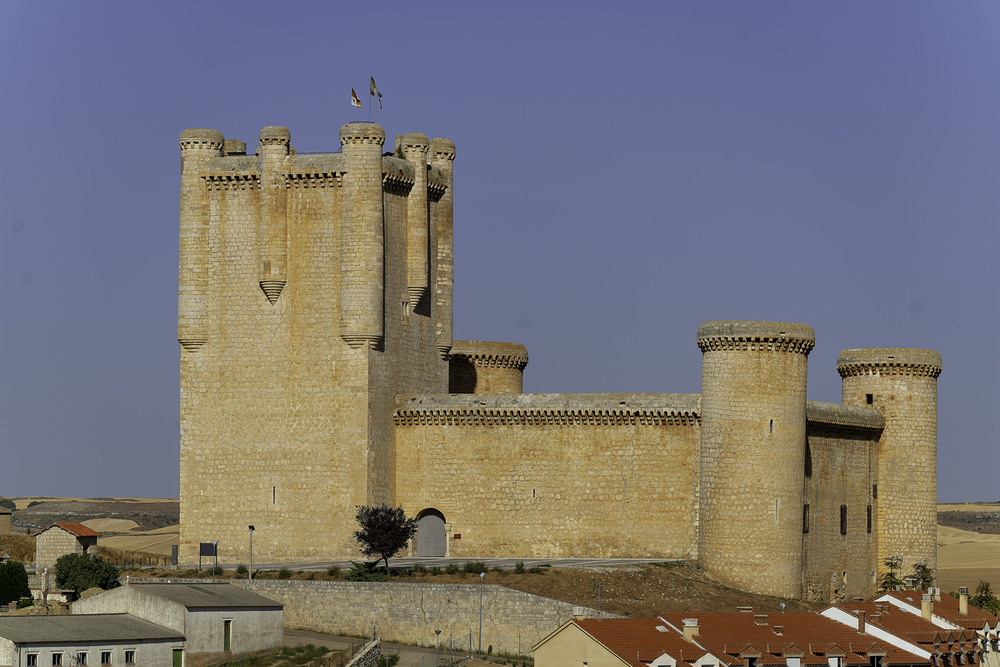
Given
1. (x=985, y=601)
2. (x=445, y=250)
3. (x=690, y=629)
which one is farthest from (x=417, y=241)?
(x=985, y=601)

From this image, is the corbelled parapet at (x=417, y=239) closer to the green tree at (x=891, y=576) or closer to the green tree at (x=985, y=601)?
the green tree at (x=891, y=576)

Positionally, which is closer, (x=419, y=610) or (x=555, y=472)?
(x=419, y=610)

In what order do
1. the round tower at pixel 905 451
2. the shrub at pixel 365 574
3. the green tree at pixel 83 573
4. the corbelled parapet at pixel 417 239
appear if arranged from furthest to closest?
the round tower at pixel 905 451 → the corbelled parapet at pixel 417 239 → the green tree at pixel 83 573 → the shrub at pixel 365 574

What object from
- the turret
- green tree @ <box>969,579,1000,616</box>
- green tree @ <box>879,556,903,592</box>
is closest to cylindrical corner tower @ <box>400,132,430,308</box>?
the turret

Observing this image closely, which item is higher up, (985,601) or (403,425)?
(403,425)

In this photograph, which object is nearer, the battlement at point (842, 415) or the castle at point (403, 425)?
the castle at point (403, 425)

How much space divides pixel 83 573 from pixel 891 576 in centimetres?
2604

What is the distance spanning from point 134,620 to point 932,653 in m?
20.7

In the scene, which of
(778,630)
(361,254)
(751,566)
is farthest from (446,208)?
(778,630)

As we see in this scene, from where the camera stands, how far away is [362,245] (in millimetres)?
54406

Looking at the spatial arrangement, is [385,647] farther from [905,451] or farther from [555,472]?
[905,451]

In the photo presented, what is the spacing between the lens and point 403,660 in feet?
150

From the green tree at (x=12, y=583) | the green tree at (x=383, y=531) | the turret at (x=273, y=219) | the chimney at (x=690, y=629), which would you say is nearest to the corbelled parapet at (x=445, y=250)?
the turret at (x=273, y=219)

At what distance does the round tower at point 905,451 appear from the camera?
5928 cm
